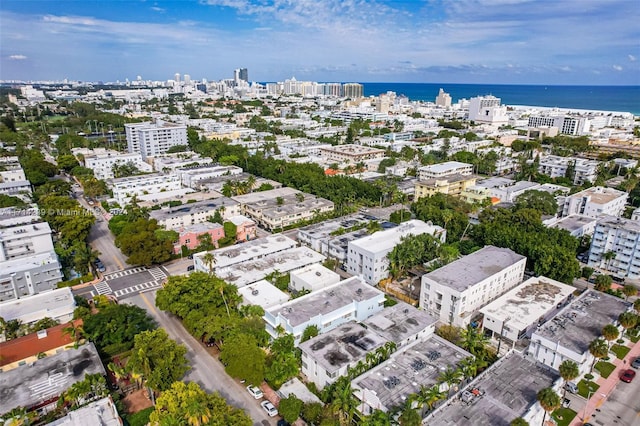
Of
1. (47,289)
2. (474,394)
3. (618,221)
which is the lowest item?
(47,289)

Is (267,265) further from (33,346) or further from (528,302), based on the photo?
(528,302)

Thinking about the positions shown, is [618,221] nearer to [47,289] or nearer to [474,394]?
[474,394]

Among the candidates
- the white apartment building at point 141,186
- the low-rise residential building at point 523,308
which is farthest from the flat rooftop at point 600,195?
the white apartment building at point 141,186

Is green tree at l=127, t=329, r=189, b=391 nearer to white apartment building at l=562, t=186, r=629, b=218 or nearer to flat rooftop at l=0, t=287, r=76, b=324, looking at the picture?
flat rooftop at l=0, t=287, r=76, b=324

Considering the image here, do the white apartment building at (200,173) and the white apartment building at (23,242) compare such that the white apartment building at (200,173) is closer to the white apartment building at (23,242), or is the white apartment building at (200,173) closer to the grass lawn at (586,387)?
the white apartment building at (23,242)

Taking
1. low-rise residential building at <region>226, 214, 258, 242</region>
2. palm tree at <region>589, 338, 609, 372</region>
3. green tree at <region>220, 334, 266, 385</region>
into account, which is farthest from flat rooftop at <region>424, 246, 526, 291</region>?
low-rise residential building at <region>226, 214, 258, 242</region>

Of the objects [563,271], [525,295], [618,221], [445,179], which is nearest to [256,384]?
[525,295]
